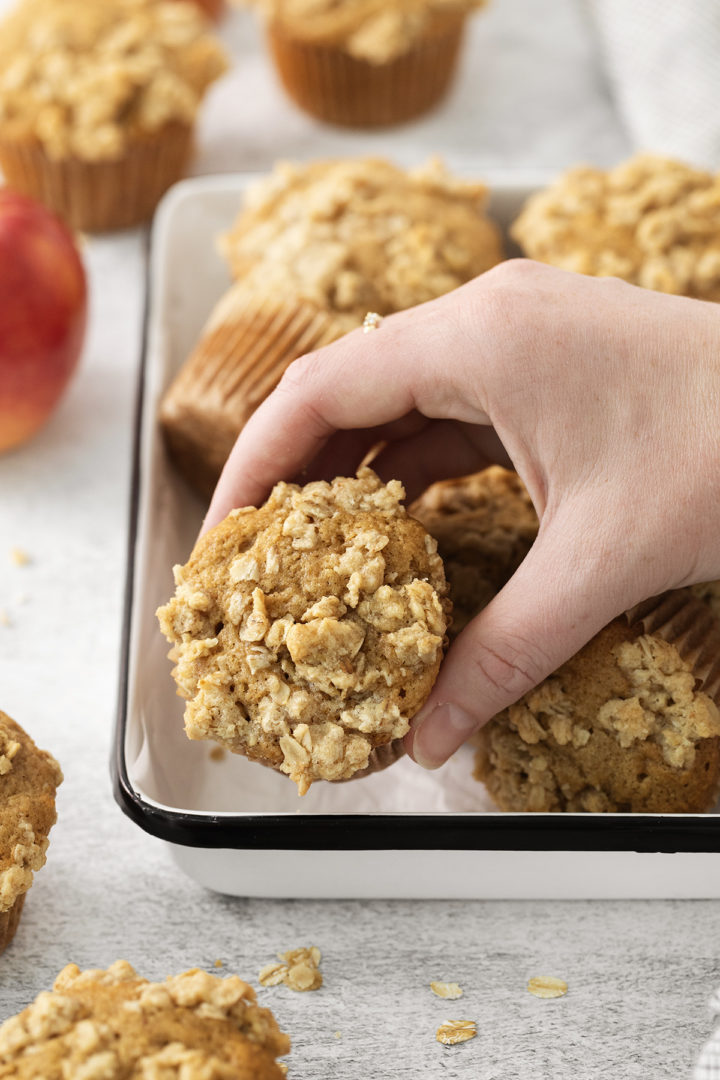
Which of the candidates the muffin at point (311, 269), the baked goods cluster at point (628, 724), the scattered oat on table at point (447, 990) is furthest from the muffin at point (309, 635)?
the muffin at point (311, 269)

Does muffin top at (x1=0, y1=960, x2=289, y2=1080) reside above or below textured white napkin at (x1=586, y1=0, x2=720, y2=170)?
below

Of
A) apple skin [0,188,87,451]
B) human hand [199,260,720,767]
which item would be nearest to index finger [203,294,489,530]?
human hand [199,260,720,767]

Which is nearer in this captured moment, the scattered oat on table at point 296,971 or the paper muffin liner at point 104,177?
the scattered oat on table at point 296,971

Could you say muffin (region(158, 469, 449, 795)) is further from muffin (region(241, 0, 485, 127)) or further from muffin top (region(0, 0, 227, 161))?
muffin (region(241, 0, 485, 127))

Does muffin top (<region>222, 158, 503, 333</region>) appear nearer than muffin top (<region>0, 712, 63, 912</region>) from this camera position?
No

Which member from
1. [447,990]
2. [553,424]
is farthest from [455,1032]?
[553,424]

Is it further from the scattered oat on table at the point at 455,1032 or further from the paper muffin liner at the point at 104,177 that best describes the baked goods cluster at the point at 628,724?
the paper muffin liner at the point at 104,177

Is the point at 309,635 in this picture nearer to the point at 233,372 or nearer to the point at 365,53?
the point at 233,372
